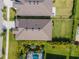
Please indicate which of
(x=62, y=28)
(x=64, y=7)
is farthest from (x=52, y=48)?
(x=64, y=7)

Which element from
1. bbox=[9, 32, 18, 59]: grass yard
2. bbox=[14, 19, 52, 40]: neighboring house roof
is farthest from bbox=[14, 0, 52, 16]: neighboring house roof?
bbox=[9, 32, 18, 59]: grass yard

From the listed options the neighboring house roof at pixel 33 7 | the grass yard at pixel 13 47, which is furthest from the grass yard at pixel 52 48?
the neighboring house roof at pixel 33 7

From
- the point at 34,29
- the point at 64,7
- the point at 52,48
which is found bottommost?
the point at 52,48

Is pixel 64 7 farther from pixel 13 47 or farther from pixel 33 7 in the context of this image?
pixel 13 47

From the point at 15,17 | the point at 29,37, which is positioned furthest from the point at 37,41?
the point at 15,17

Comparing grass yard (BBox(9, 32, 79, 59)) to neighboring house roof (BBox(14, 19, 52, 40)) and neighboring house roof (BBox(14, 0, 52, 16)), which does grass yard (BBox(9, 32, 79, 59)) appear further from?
neighboring house roof (BBox(14, 0, 52, 16))

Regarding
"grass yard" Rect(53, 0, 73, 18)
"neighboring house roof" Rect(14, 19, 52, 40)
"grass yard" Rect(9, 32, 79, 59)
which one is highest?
"grass yard" Rect(53, 0, 73, 18)

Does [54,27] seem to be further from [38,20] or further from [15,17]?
[15,17]
